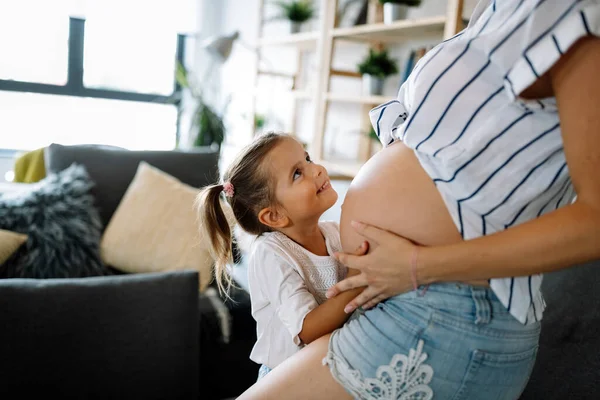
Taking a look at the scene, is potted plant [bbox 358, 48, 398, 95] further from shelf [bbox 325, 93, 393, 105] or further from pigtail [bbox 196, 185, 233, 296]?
pigtail [bbox 196, 185, 233, 296]

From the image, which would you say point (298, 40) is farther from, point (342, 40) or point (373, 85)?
point (373, 85)

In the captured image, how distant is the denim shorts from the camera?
715 millimetres

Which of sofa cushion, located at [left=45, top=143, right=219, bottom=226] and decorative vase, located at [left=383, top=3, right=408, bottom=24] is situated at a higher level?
decorative vase, located at [left=383, top=3, right=408, bottom=24]

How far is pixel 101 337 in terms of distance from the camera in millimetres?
1725

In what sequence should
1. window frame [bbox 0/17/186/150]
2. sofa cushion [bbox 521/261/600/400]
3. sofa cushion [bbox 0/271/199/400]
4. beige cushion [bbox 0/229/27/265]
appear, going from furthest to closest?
window frame [bbox 0/17/186/150], beige cushion [bbox 0/229/27/265], sofa cushion [bbox 0/271/199/400], sofa cushion [bbox 521/261/600/400]

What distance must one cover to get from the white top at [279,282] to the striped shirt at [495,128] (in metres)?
0.36

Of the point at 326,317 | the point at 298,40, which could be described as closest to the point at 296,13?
the point at 298,40

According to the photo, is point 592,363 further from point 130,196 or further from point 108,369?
point 130,196

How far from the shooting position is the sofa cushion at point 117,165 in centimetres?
241

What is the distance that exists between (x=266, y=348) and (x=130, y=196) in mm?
1579

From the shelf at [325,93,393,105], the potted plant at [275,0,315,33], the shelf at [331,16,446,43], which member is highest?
the potted plant at [275,0,315,33]

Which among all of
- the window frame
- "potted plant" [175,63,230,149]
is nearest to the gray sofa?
"potted plant" [175,63,230,149]

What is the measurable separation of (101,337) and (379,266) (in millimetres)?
1287

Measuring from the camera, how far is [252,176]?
1.05m
